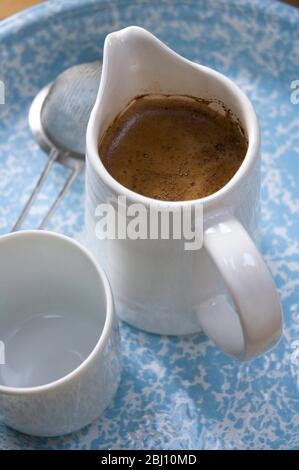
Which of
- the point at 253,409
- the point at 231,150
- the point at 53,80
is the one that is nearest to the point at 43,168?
the point at 53,80

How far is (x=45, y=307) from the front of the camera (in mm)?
781

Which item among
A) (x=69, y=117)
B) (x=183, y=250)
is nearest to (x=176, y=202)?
(x=183, y=250)

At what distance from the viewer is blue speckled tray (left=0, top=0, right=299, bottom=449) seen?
72 cm

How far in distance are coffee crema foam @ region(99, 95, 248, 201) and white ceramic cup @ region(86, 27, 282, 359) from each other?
15 mm

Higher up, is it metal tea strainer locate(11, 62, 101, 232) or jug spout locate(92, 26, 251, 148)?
jug spout locate(92, 26, 251, 148)

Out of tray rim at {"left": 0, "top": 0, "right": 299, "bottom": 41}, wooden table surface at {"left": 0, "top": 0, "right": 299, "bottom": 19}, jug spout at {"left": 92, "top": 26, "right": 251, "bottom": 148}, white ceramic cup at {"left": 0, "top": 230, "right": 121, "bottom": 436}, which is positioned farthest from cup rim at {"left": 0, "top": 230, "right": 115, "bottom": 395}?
wooden table surface at {"left": 0, "top": 0, "right": 299, "bottom": 19}

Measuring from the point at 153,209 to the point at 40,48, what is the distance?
40 centimetres

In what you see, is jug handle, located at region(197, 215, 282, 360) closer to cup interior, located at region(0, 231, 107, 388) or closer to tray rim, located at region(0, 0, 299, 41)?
cup interior, located at region(0, 231, 107, 388)

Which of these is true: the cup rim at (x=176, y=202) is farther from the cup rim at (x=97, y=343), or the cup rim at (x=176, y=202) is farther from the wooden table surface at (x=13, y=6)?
the wooden table surface at (x=13, y=6)

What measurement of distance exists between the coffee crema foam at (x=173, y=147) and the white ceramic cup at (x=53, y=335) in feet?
0.30

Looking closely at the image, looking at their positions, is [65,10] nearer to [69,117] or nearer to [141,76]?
[69,117]

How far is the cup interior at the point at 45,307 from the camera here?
2.33 ft

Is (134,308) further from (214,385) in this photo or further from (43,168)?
(43,168)

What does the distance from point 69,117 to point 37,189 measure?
0.09 metres
